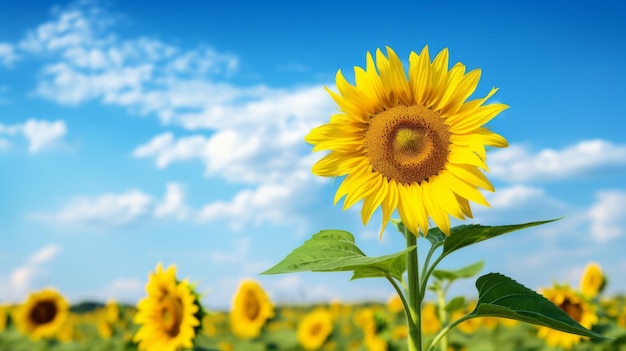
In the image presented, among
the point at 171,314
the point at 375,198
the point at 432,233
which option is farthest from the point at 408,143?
the point at 171,314

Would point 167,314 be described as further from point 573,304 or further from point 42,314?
point 42,314

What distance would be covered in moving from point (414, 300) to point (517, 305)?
330 mm

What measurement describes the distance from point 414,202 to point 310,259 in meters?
0.45

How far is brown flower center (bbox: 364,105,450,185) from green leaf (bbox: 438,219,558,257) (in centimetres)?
24

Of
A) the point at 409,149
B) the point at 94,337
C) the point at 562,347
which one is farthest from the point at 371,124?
the point at 94,337

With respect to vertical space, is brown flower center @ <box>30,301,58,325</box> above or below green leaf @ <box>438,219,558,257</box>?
above

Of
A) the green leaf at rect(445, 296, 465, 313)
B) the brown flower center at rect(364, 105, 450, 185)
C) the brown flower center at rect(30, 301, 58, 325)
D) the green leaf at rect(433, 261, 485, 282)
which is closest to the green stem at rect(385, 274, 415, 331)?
the brown flower center at rect(364, 105, 450, 185)

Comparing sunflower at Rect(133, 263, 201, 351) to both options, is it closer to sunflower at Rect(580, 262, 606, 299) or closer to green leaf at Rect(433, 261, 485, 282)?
green leaf at Rect(433, 261, 485, 282)

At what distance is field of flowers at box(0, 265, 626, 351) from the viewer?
4980 millimetres

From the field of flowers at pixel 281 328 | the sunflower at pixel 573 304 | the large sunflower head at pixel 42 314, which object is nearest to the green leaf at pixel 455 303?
the field of flowers at pixel 281 328

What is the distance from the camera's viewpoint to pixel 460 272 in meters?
3.89

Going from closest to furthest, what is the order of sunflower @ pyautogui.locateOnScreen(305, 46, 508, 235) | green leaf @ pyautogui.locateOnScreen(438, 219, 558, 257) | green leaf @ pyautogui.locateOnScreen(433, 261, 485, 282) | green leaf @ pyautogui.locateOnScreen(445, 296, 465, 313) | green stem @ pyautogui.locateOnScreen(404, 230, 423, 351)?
1. green leaf @ pyautogui.locateOnScreen(438, 219, 558, 257)
2. green stem @ pyautogui.locateOnScreen(404, 230, 423, 351)
3. sunflower @ pyautogui.locateOnScreen(305, 46, 508, 235)
4. green leaf @ pyautogui.locateOnScreen(445, 296, 465, 313)
5. green leaf @ pyautogui.locateOnScreen(433, 261, 485, 282)

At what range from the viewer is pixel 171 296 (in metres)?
4.90

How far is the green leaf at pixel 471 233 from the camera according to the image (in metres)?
2.02
